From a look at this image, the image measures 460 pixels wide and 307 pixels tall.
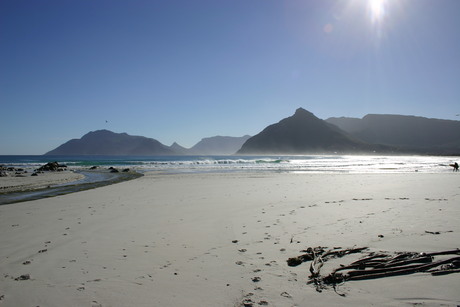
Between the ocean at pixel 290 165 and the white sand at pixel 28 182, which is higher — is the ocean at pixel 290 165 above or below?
below

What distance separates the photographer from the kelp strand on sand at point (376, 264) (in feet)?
12.7

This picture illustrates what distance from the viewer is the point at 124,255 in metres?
5.13

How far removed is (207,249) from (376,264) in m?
2.86

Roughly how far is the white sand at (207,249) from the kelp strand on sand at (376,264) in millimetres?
136

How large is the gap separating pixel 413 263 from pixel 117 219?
23.8 feet

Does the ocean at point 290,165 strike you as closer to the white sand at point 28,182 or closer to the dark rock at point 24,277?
the white sand at point 28,182

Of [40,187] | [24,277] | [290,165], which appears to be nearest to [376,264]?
[24,277]

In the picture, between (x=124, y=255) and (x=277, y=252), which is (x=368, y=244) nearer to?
(x=277, y=252)

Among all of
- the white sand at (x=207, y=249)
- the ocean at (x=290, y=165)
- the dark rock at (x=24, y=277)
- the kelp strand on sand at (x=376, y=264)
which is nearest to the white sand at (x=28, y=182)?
the white sand at (x=207, y=249)

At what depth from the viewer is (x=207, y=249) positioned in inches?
213

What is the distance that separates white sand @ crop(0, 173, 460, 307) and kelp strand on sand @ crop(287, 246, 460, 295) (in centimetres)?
14

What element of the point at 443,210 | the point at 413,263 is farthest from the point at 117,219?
the point at 443,210

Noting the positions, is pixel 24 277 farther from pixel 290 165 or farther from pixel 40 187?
pixel 290 165

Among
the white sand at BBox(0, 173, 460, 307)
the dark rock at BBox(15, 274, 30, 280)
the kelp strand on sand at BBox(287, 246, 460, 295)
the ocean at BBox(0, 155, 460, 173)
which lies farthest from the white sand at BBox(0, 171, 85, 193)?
the kelp strand on sand at BBox(287, 246, 460, 295)
